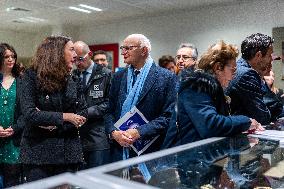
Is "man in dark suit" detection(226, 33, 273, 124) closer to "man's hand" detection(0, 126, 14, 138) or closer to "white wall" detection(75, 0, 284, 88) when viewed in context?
"man's hand" detection(0, 126, 14, 138)

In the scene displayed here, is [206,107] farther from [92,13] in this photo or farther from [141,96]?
[92,13]

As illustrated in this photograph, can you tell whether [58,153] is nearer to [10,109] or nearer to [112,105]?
[112,105]

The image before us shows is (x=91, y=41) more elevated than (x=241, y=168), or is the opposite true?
(x=91, y=41)

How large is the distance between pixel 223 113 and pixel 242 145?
0.29 meters

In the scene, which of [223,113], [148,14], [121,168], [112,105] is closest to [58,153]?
[112,105]

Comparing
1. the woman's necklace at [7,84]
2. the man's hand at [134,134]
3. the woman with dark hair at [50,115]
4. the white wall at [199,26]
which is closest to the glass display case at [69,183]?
the woman with dark hair at [50,115]

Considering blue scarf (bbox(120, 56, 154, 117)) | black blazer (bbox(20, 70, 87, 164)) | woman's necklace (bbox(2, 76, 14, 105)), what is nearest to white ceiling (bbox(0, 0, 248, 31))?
woman's necklace (bbox(2, 76, 14, 105))

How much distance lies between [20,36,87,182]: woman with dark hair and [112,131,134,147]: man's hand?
0.29 m

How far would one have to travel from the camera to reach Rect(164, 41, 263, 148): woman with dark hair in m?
1.66

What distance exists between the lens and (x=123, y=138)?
2.35m

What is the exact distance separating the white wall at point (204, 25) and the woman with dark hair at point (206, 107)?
5.47 metres

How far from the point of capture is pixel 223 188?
1030 mm

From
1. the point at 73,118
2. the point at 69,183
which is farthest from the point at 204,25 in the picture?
the point at 69,183

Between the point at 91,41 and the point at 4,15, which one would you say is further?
the point at 91,41
